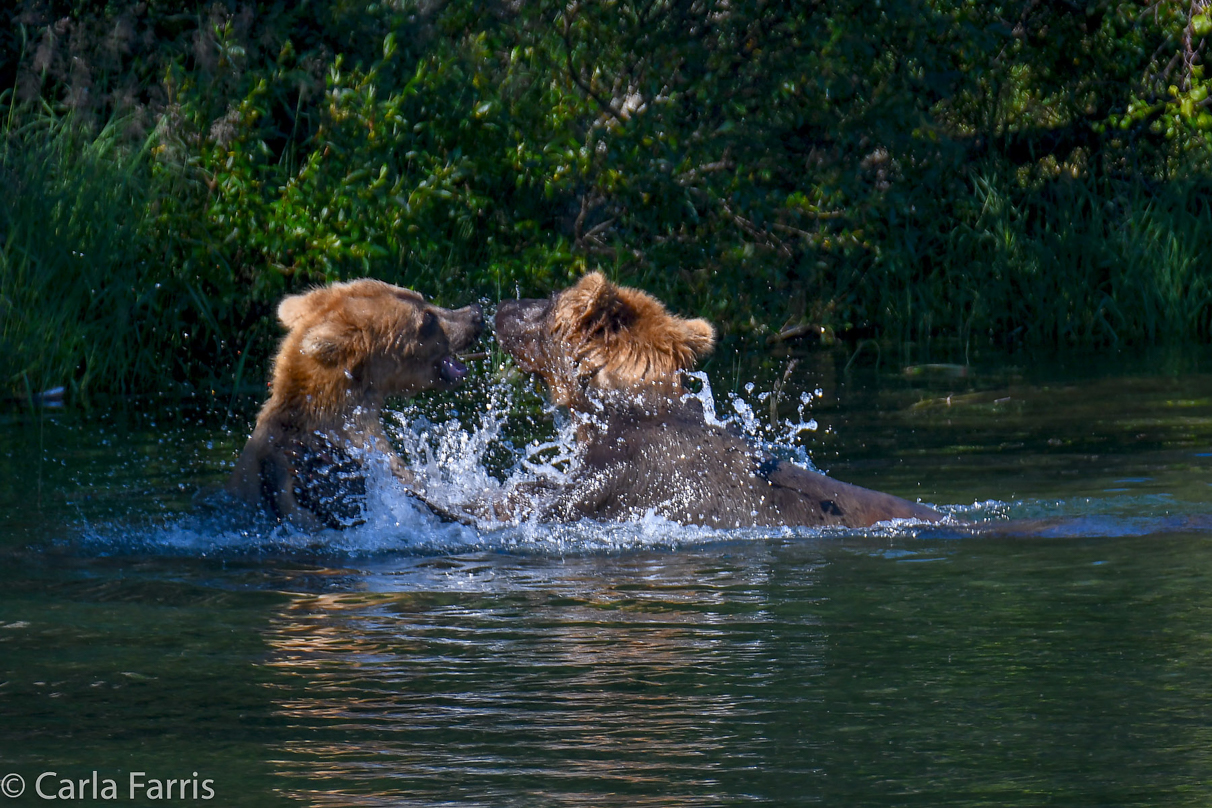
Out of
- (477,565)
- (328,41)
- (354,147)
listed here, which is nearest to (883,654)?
(477,565)

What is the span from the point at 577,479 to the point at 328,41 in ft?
24.7

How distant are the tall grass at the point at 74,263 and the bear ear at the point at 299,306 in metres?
4.57

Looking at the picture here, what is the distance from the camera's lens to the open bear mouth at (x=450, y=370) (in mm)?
7980

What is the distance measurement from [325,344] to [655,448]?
1497mm

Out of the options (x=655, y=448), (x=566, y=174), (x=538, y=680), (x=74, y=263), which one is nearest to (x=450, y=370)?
(x=655, y=448)

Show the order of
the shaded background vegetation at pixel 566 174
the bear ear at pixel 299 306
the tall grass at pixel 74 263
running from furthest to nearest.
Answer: the shaded background vegetation at pixel 566 174 < the tall grass at pixel 74 263 < the bear ear at pixel 299 306

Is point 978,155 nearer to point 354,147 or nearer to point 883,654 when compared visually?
point 354,147

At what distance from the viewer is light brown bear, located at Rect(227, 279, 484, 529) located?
735 centimetres

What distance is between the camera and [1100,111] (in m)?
16.7

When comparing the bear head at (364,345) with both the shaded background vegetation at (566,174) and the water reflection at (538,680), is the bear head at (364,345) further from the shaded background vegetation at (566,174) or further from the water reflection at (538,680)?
the shaded background vegetation at (566,174)

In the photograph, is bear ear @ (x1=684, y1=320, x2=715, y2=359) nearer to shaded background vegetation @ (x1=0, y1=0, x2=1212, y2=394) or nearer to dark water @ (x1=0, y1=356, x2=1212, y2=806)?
dark water @ (x1=0, y1=356, x2=1212, y2=806)

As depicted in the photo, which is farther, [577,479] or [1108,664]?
[577,479]

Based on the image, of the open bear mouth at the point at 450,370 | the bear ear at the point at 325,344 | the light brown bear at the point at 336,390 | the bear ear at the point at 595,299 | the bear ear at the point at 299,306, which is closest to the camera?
the bear ear at the point at 595,299

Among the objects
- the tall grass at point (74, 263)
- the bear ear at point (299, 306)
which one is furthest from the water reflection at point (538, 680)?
the tall grass at point (74, 263)
